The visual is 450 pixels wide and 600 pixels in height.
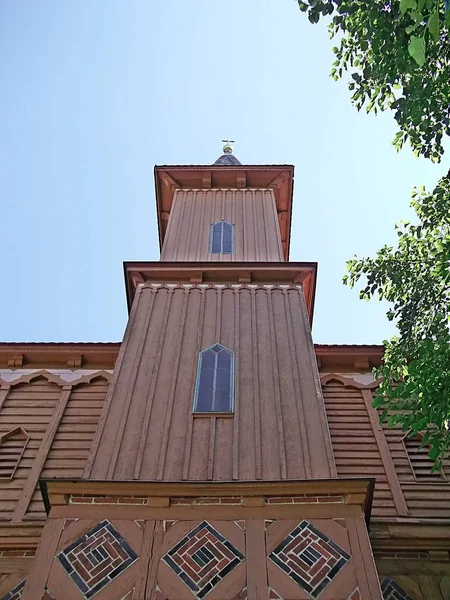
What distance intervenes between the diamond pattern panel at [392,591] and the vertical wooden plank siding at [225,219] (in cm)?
803

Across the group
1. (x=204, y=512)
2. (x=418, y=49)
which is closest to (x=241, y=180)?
(x=204, y=512)

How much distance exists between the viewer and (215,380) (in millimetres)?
9758

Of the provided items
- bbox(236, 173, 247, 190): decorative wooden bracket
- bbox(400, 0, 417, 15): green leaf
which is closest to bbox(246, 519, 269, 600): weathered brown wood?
bbox(400, 0, 417, 15): green leaf

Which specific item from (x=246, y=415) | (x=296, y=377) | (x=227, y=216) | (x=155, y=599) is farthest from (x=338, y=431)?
(x=227, y=216)

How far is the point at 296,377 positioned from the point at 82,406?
12.4 ft

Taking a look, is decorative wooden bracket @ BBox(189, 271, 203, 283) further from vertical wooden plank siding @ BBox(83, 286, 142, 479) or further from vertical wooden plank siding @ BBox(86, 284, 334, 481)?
vertical wooden plank siding @ BBox(83, 286, 142, 479)

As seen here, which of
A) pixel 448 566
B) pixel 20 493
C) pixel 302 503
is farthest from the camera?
pixel 20 493

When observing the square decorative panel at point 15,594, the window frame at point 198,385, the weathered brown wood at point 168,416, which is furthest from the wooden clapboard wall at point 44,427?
the window frame at point 198,385

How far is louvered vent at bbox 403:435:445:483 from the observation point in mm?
9883

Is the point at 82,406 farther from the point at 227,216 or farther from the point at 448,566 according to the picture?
the point at 227,216

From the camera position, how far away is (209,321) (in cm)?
1150

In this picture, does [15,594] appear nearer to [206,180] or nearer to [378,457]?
[378,457]

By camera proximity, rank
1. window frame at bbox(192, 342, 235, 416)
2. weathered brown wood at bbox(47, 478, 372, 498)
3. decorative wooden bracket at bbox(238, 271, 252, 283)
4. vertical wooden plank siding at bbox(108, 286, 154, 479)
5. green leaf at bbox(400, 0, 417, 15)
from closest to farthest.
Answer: green leaf at bbox(400, 0, 417, 15), weathered brown wood at bbox(47, 478, 372, 498), vertical wooden plank siding at bbox(108, 286, 154, 479), window frame at bbox(192, 342, 235, 416), decorative wooden bracket at bbox(238, 271, 252, 283)

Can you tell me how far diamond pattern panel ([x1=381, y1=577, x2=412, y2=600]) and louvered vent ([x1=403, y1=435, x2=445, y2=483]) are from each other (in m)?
2.09
